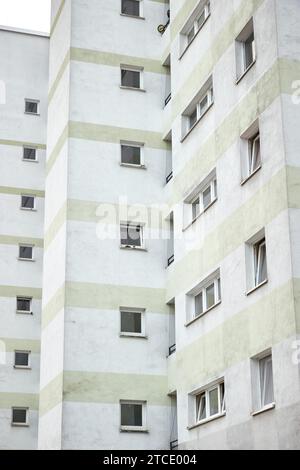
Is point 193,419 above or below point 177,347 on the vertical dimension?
below

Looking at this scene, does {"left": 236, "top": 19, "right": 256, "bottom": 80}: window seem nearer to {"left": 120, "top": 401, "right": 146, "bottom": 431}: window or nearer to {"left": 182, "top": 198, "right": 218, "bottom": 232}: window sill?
{"left": 182, "top": 198, "right": 218, "bottom": 232}: window sill

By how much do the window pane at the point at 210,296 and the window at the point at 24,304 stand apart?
17782mm

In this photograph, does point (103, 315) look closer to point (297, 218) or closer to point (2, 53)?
point (297, 218)

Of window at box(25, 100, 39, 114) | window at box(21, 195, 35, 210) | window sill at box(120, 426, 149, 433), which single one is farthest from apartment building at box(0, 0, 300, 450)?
window at box(21, 195, 35, 210)

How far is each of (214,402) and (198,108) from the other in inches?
405

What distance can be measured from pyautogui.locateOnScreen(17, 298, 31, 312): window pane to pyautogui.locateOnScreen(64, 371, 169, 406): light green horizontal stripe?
15.0m

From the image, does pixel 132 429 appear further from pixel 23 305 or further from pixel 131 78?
pixel 23 305

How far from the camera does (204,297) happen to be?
2856cm

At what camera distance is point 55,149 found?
35.0 m

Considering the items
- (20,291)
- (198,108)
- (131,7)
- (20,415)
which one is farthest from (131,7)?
(20,415)

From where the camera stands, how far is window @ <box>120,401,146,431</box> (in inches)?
1187
